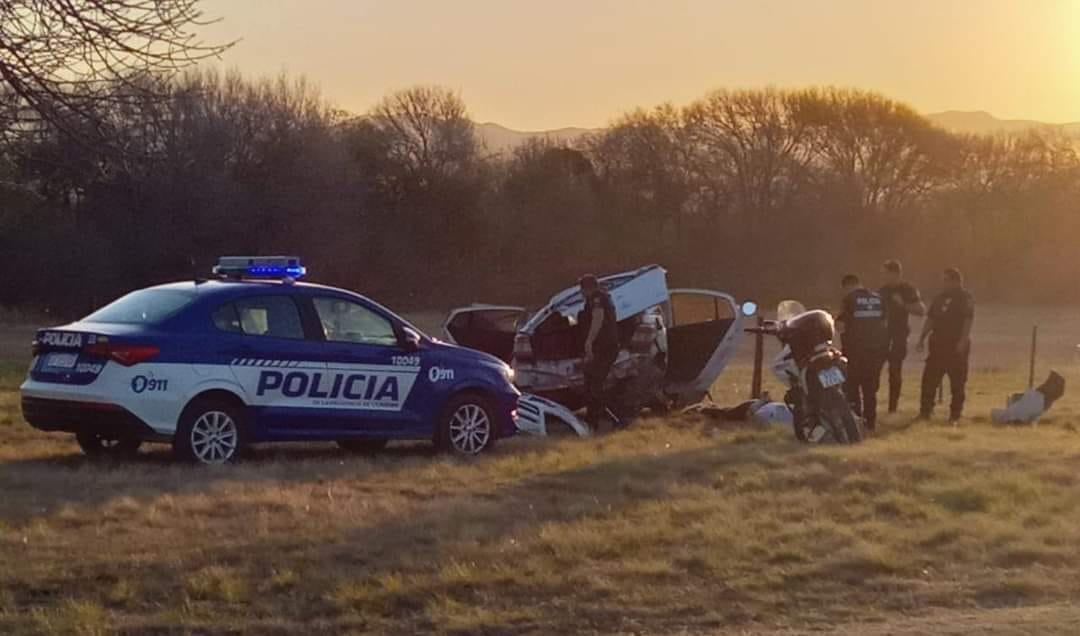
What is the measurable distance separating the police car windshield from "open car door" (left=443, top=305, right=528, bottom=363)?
615 centimetres

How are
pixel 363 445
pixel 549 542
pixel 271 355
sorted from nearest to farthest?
pixel 549 542, pixel 271 355, pixel 363 445

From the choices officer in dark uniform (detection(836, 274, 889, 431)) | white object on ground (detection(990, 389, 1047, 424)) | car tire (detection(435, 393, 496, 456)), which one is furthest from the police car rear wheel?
white object on ground (detection(990, 389, 1047, 424))

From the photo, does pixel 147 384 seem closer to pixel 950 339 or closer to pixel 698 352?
pixel 698 352

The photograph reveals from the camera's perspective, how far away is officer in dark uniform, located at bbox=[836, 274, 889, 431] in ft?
55.7

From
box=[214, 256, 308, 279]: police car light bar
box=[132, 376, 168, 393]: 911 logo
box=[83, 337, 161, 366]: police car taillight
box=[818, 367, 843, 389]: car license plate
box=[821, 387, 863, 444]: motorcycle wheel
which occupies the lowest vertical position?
box=[821, 387, 863, 444]: motorcycle wheel

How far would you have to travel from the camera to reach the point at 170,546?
9.34 metres

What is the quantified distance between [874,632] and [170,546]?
4.10 m

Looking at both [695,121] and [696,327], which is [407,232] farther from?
[696,327]

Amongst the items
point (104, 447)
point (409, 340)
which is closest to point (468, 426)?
point (409, 340)

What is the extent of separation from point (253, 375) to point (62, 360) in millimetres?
1495

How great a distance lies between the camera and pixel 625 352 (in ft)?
57.6

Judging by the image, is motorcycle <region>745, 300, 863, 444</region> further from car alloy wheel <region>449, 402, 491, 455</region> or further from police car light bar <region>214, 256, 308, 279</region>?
police car light bar <region>214, 256, 308, 279</region>

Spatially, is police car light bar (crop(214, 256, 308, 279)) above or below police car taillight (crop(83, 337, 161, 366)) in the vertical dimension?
above

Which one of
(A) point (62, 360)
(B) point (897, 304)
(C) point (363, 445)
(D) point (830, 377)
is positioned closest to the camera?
(A) point (62, 360)
